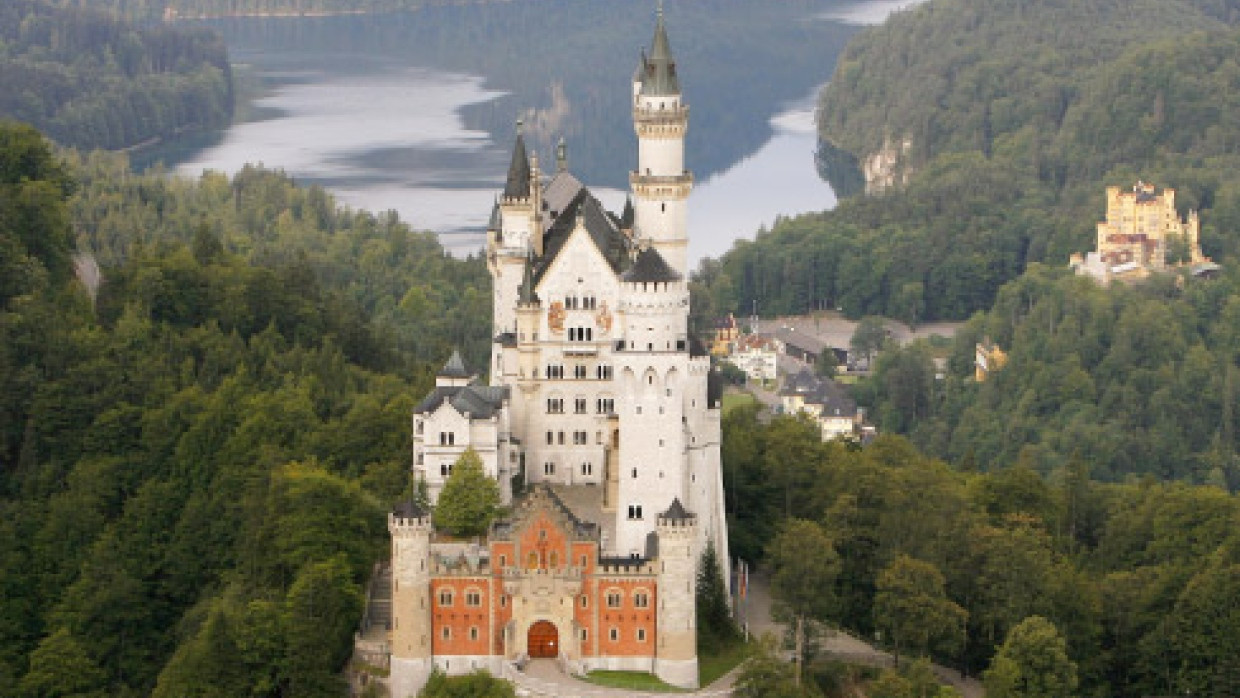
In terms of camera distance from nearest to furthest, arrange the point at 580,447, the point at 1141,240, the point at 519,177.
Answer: the point at 580,447
the point at 519,177
the point at 1141,240

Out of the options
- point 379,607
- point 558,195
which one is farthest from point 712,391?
point 379,607

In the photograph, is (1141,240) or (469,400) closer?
(469,400)

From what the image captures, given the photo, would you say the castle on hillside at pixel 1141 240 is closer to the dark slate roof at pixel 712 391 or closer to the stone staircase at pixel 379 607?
the dark slate roof at pixel 712 391

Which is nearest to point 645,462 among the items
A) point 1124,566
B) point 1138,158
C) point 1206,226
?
point 1124,566

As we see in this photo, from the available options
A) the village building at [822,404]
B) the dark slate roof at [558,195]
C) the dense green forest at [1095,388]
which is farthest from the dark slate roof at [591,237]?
the dense green forest at [1095,388]

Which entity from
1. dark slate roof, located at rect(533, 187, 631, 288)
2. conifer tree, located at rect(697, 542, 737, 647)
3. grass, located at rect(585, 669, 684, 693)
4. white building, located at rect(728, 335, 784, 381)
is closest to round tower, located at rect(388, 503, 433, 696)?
grass, located at rect(585, 669, 684, 693)

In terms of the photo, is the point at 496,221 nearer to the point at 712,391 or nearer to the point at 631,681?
the point at 712,391
